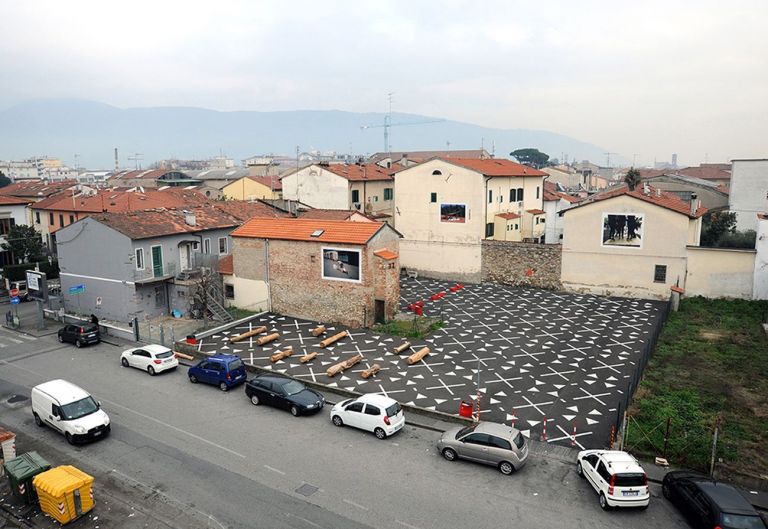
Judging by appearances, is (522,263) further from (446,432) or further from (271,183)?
(271,183)

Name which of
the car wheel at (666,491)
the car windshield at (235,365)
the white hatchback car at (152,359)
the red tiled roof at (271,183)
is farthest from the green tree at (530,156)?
the car wheel at (666,491)

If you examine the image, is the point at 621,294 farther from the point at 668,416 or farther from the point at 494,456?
the point at 494,456

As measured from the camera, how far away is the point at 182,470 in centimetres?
1759

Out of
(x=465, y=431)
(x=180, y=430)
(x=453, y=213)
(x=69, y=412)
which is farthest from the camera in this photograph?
(x=453, y=213)

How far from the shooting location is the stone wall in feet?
137

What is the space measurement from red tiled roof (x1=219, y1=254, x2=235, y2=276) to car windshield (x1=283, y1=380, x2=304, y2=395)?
646 inches

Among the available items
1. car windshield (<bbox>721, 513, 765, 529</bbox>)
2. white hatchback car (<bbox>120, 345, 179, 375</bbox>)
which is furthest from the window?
car windshield (<bbox>721, 513, 765, 529</bbox>)

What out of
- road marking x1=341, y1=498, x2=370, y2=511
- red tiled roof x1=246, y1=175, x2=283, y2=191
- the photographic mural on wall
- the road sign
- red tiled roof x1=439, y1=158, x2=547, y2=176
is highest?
red tiled roof x1=439, y1=158, x2=547, y2=176

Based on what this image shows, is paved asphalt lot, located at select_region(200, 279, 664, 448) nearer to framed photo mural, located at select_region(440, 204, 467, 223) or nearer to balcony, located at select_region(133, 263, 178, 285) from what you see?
balcony, located at select_region(133, 263, 178, 285)

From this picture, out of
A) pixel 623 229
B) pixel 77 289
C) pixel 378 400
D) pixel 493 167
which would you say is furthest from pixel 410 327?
pixel 493 167

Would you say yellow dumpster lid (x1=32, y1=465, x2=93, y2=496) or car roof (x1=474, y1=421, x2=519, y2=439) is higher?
car roof (x1=474, y1=421, x2=519, y2=439)

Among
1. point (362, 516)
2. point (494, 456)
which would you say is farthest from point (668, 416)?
point (362, 516)

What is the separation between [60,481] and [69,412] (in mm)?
5297

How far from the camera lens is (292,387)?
22.2 meters
